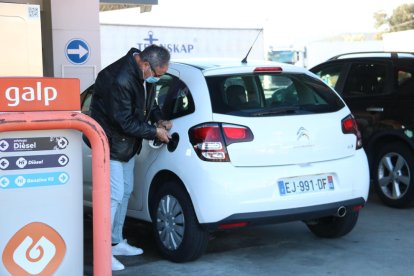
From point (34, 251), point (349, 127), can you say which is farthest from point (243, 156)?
point (34, 251)

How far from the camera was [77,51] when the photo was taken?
879 centimetres

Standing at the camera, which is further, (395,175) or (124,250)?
(395,175)

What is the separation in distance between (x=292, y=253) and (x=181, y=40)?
19.0 m

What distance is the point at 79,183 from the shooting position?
3.65 metres

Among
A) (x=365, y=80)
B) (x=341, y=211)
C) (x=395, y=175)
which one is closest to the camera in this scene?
(x=341, y=211)

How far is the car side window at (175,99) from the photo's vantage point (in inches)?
196

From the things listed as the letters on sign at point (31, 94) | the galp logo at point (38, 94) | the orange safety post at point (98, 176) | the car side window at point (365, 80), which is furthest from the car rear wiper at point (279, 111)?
the car side window at point (365, 80)

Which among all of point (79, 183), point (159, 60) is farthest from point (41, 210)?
point (159, 60)

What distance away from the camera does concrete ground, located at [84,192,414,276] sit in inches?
192

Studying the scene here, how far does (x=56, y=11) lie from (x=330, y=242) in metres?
5.13

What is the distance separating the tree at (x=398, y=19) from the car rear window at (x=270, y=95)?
255 feet

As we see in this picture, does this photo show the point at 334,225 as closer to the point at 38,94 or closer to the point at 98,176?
the point at 98,176

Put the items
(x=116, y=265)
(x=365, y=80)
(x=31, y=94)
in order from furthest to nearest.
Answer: (x=365, y=80)
(x=116, y=265)
(x=31, y=94)

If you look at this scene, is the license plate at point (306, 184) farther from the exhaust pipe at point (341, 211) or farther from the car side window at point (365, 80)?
the car side window at point (365, 80)
